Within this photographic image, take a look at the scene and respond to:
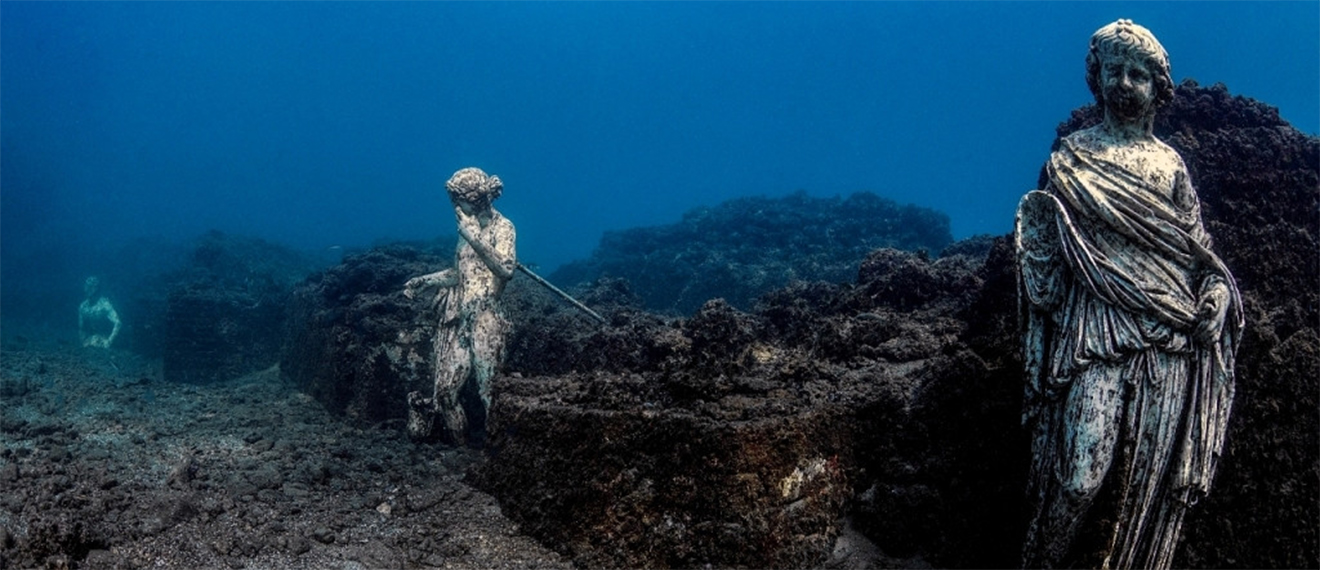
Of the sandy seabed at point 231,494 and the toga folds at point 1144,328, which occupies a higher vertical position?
the toga folds at point 1144,328

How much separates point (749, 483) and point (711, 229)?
23.9 metres

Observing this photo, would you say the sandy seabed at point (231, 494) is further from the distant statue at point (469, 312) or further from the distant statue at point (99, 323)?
the distant statue at point (99, 323)

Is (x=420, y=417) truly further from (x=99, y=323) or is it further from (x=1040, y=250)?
(x=99, y=323)

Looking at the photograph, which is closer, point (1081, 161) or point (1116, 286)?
point (1116, 286)

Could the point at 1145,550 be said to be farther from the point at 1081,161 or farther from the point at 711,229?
the point at 711,229

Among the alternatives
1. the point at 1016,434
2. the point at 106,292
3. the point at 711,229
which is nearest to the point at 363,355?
the point at 1016,434

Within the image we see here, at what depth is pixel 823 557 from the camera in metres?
4.49

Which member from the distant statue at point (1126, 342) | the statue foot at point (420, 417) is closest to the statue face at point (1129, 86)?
the distant statue at point (1126, 342)

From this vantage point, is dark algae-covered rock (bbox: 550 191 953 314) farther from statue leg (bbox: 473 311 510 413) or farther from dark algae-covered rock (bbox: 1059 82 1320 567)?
dark algae-covered rock (bbox: 1059 82 1320 567)

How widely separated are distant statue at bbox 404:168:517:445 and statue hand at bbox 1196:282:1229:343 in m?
6.52

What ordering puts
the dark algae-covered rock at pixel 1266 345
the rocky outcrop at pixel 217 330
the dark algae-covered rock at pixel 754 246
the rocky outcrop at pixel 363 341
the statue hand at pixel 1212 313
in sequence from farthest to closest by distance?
the dark algae-covered rock at pixel 754 246, the rocky outcrop at pixel 217 330, the rocky outcrop at pixel 363 341, the dark algae-covered rock at pixel 1266 345, the statue hand at pixel 1212 313

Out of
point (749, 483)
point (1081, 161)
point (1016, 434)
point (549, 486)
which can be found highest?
point (1081, 161)

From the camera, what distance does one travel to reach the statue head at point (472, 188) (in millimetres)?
8172

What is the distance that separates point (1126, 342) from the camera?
141 inches
